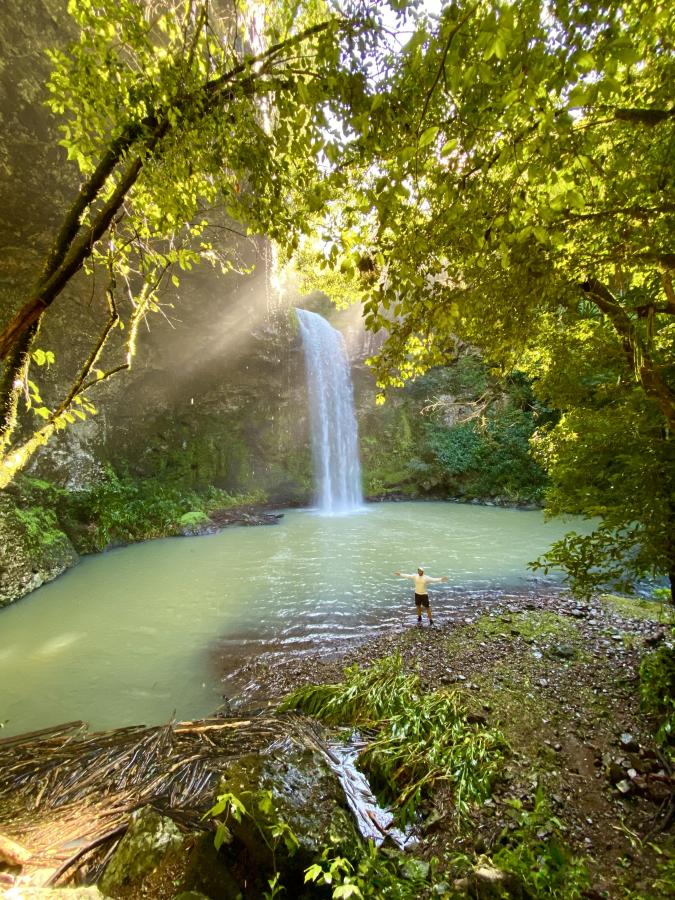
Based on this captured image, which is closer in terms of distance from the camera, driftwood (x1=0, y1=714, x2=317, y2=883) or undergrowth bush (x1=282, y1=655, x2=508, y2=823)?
driftwood (x1=0, y1=714, x2=317, y2=883)

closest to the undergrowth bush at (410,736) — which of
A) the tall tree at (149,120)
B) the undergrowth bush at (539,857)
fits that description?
the undergrowth bush at (539,857)

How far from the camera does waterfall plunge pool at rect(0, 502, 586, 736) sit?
464 centimetres

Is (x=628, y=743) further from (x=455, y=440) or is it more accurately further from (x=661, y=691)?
(x=455, y=440)

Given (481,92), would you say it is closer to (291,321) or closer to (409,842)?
(409,842)

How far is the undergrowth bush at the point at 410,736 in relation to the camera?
2754 mm

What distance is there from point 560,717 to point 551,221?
14.2 ft

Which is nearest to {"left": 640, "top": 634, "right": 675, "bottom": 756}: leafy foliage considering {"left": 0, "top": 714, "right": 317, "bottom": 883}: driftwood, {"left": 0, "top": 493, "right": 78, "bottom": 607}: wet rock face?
{"left": 0, "top": 714, "right": 317, "bottom": 883}: driftwood

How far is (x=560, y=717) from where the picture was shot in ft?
11.8

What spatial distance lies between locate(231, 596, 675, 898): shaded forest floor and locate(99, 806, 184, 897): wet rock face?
5.19 feet

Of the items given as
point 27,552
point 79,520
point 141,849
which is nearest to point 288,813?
point 141,849

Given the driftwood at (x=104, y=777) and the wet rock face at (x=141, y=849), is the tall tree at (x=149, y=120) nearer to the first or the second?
the wet rock face at (x=141, y=849)

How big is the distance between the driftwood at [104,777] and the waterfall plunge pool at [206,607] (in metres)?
0.81

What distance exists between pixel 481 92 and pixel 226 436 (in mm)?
17751

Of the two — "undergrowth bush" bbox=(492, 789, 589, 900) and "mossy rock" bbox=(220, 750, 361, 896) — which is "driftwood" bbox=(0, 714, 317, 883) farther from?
"undergrowth bush" bbox=(492, 789, 589, 900)
